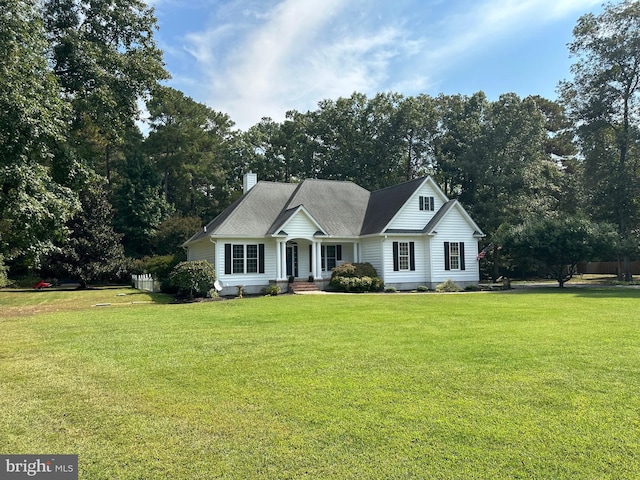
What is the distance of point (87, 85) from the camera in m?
18.4

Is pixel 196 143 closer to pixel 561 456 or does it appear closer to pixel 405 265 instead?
pixel 405 265

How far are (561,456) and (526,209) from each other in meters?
33.8

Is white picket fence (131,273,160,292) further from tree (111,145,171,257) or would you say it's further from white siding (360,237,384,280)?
white siding (360,237,384,280)

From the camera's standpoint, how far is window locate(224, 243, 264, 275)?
23.5 metres

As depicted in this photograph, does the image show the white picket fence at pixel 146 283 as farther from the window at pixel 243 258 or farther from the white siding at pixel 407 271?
the white siding at pixel 407 271

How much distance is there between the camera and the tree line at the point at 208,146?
38.2ft

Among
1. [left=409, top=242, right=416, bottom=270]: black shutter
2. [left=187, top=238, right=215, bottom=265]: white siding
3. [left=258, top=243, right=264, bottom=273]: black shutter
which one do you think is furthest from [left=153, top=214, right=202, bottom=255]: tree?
[left=409, top=242, right=416, bottom=270]: black shutter

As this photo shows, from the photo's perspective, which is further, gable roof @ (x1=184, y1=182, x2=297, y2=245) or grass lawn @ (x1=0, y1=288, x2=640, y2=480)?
gable roof @ (x1=184, y1=182, x2=297, y2=245)

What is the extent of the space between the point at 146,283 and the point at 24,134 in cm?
1841

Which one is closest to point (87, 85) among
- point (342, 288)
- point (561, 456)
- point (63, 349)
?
point (63, 349)

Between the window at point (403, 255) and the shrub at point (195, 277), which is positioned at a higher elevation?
the window at point (403, 255)

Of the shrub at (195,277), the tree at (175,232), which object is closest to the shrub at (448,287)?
the shrub at (195,277)

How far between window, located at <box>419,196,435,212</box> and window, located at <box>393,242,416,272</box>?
2437 mm

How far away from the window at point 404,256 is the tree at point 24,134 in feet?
59.7
